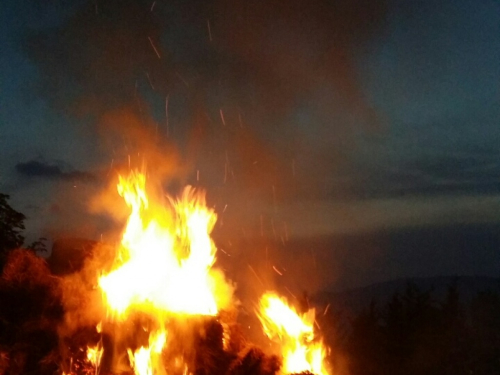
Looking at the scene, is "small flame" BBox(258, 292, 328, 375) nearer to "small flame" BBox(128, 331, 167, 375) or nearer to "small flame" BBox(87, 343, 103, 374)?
"small flame" BBox(128, 331, 167, 375)

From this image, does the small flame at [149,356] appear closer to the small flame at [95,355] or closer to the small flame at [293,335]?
the small flame at [95,355]

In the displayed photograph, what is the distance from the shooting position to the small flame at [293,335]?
1120 centimetres

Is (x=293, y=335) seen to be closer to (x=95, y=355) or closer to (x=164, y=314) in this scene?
(x=164, y=314)

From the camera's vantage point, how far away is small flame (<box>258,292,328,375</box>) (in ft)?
36.7

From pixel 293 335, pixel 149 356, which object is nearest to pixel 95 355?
pixel 149 356

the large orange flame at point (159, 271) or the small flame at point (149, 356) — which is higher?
the large orange flame at point (159, 271)

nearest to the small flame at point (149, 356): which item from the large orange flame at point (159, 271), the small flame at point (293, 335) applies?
the large orange flame at point (159, 271)

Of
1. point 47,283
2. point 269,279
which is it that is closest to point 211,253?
point 47,283

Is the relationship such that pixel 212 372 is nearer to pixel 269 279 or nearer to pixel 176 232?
pixel 176 232

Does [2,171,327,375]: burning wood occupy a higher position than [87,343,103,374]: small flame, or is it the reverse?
[2,171,327,375]: burning wood

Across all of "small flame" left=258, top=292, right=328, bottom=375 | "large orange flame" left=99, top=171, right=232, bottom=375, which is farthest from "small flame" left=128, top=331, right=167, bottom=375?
"small flame" left=258, top=292, right=328, bottom=375

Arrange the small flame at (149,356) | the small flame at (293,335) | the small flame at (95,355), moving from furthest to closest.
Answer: the small flame at (293,335)
the small flame at (149,356)
the small flame at (95,355)

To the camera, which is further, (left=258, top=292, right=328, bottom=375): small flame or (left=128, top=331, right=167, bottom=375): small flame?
(left=258, top=292, right=328, bottom=375): small flame

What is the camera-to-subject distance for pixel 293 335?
11.4 metres
